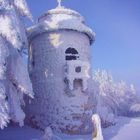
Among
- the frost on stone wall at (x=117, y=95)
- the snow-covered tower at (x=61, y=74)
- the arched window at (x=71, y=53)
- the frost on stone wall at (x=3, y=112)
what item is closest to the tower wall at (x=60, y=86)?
the snow-covered tower at (x=61, y=74)

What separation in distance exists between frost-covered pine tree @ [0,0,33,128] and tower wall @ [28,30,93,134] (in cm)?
470

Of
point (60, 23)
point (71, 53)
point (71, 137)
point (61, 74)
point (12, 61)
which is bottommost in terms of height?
point (71, 137)

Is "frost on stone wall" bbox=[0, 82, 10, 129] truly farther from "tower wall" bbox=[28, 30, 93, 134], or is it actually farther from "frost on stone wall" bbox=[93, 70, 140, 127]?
"frost on stone wall" bbox=[93, 70, 140, 127]

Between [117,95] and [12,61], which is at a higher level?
[12,61]

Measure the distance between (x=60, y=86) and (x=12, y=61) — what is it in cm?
605

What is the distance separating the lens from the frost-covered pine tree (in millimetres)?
13418

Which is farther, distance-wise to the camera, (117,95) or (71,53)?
(117,95)

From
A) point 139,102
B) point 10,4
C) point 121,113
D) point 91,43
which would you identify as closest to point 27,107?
point 91,43

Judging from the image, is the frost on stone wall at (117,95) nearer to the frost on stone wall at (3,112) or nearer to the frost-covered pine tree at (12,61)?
the frost-covered pine tree at (12,61)

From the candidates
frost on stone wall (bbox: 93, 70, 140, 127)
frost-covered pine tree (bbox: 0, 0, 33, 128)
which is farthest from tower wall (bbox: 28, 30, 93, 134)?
frost on stone wall (bbox: 93, 70, 140, 127)

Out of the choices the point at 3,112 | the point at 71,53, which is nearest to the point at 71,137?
the point at 71,53

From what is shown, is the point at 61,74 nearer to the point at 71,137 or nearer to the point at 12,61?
the point at 71,137

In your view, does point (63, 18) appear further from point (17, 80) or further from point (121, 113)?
point (121, 113)

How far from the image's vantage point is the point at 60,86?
20141 millimetres
